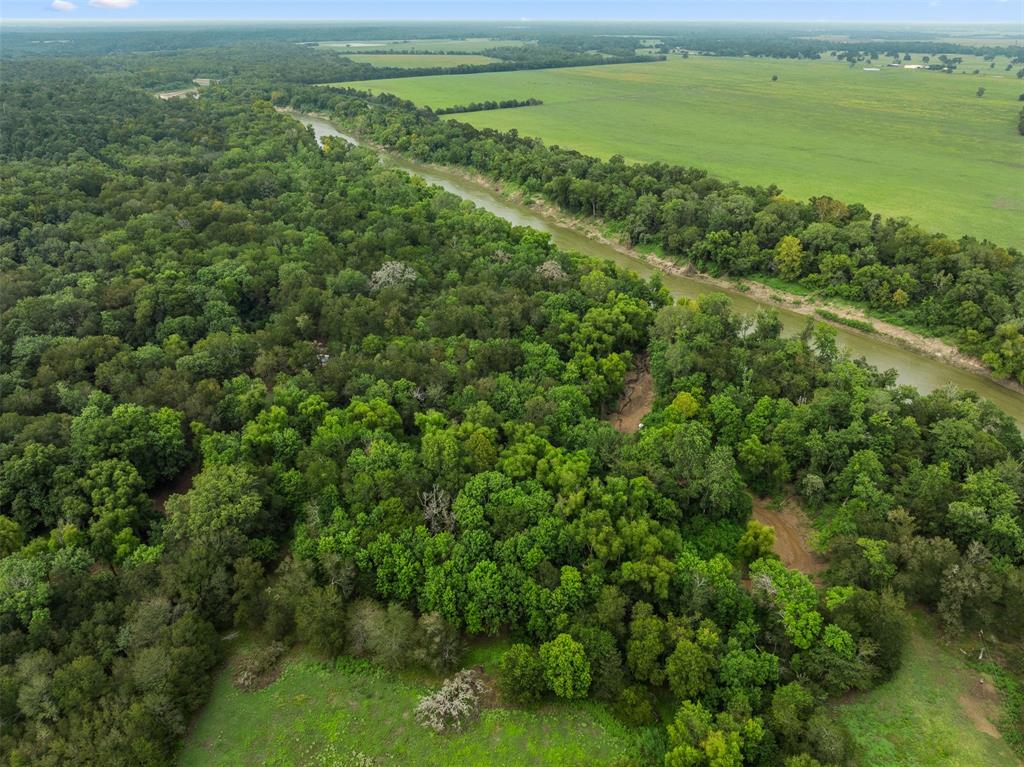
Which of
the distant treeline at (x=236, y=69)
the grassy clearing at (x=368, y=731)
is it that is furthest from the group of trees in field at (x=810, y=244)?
the distant treeline at (x=236, y=69)

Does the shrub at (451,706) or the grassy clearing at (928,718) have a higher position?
the shrub at (451,706)

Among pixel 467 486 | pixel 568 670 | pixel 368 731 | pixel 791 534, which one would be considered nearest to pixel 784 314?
pixel 791 534

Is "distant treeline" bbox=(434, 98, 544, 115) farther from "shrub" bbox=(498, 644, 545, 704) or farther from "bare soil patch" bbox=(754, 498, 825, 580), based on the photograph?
"shrub" bbox=(498, 644, 545, 704)

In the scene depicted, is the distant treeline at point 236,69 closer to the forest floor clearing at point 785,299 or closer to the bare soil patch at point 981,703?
the forest floor clearing at point 785,299

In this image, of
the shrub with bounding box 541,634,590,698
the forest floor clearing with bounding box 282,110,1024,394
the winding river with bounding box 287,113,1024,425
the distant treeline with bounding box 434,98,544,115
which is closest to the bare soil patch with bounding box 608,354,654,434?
the winding river with bounding box 287,113,1024,425

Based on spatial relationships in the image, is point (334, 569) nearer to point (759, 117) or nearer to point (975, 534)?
point (975, 534)
